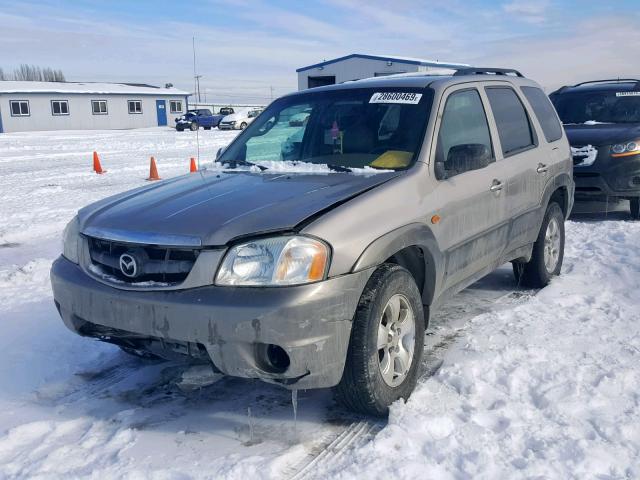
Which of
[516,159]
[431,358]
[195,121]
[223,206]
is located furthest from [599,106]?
[195,121]

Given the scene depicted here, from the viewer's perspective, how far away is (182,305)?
2.83m

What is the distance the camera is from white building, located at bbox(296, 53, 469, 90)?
37688 millimetres

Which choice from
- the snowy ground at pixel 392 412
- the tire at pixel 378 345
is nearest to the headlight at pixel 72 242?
the snowy ground at pixel 392 412

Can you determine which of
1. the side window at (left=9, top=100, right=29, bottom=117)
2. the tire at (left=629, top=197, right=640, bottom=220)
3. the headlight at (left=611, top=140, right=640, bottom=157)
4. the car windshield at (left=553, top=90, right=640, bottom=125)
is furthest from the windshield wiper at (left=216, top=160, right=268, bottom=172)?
the side window at (left=9, top=100, right=29, bottom=117)

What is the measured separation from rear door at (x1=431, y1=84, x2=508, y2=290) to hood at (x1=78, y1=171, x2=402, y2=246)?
429 mm

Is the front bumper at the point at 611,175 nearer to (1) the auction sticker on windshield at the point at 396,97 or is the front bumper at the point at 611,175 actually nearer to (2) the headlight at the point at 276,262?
(1) the auction sticker on windshield at the point at 396,97

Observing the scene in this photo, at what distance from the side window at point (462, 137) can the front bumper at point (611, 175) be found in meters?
4.65

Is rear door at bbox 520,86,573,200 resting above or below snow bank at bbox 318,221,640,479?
above

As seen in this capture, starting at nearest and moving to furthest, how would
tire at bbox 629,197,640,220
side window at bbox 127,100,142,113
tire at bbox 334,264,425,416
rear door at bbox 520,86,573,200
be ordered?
tire at bbox 334,264,425,416 → rear door at bbox 520,86,573,200 → tire at bbox 629,197,640,220 → side window at bbox 127,100,142,113

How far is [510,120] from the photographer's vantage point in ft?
16.0

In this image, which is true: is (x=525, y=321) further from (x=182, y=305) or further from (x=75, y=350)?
(x=75, y=350)

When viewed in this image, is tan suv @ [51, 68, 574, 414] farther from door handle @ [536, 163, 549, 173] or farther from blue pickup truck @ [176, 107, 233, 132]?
blue pickup truck @ [176, 107, 233, 132]

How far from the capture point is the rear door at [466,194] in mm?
3771

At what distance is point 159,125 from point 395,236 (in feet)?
166
